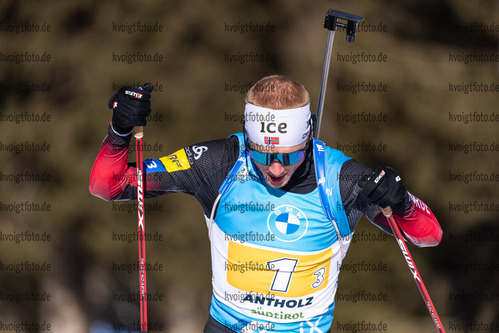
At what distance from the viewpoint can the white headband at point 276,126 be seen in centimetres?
266

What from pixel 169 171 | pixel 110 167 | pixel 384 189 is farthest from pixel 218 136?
pixel 384 189

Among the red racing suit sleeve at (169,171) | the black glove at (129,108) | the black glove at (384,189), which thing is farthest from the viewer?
the red racing suit sleeve at (169,171)

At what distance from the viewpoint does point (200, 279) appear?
5.32 meters

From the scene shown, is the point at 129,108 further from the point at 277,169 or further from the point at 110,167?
the point at 277,169

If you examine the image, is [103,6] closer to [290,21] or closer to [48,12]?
[48,12]

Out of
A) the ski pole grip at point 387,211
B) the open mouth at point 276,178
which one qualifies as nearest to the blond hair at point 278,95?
the open mouth at point 276,178

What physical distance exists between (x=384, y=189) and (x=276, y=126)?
→ 0.53 metres

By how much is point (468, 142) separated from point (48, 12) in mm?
3819

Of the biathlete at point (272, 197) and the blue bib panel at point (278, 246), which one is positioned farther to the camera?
the blue bib panel at point (278, 246)

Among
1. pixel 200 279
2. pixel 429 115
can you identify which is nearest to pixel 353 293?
pixel 200 279

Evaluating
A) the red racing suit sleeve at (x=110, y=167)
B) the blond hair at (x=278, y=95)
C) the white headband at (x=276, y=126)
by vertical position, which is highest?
the blond hair at (x=278, y=95)

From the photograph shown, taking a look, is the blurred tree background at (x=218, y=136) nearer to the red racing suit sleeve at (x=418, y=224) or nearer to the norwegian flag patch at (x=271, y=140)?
the red racing suit sleeve at (x=418, y=224)

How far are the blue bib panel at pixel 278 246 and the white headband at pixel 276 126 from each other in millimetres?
219

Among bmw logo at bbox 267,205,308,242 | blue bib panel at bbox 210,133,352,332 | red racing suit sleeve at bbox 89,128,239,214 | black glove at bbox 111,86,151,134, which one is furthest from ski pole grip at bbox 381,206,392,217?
black glove at bbox 111,86,151,134
